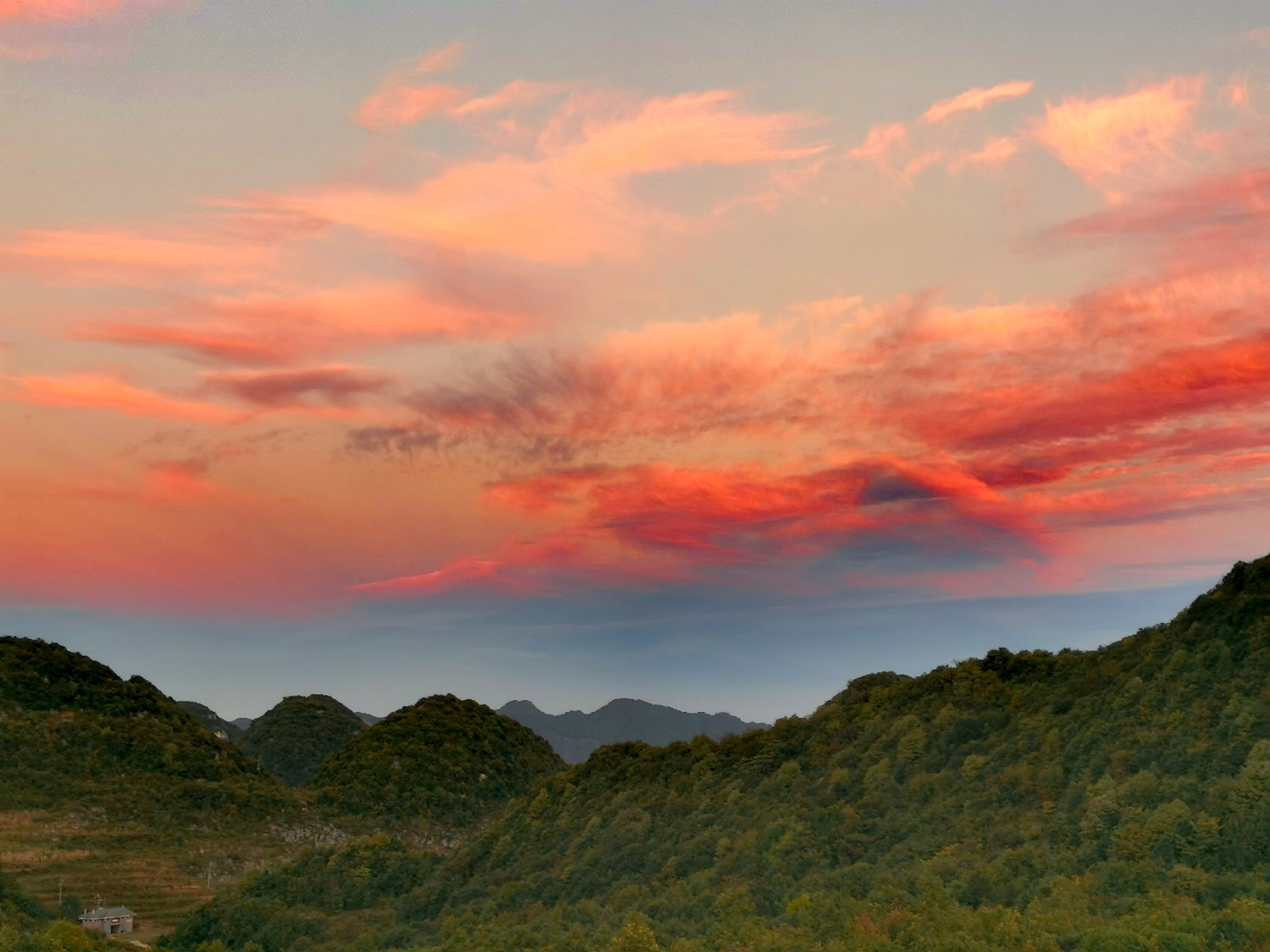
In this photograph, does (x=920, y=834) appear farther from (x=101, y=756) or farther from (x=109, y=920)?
(x=101, y=756)

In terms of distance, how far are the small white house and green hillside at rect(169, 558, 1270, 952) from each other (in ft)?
46.7

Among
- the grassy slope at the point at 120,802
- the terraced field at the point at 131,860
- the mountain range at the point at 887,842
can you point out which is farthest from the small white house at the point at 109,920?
the mountain range at the point at 887,842

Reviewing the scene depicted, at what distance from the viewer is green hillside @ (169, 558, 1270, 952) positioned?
58.1 m

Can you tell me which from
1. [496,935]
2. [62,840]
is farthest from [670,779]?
[62,840]

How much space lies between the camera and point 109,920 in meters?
Answer: 124

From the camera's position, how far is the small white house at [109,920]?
122125 mm

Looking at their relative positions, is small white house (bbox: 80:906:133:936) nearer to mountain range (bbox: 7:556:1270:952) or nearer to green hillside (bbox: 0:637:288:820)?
mountain range (bbox: 7:556:1270:952)

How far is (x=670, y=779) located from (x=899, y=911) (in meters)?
51.6

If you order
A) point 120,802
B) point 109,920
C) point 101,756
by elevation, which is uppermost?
point 101,756

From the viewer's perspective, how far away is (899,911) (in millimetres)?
61656

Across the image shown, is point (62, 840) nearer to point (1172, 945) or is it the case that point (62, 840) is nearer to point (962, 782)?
point (962, 782)

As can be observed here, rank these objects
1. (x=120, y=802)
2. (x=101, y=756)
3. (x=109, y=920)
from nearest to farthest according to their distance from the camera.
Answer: (x=109, y=920) → (x=120, y=802) → (x=101, y=756)

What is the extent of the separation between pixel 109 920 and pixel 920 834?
323 ft

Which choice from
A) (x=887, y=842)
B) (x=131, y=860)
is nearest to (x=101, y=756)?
(x=131, y=860)
